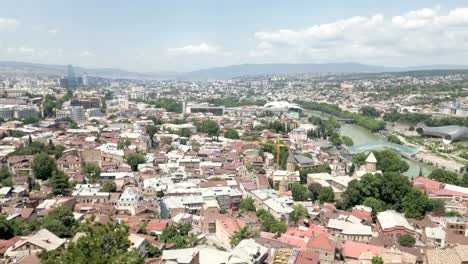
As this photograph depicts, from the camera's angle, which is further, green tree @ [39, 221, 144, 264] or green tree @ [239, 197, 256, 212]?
green tree @ [239, 197, 256, 212]

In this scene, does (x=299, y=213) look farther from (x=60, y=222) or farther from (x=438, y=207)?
(x=60, y=222)

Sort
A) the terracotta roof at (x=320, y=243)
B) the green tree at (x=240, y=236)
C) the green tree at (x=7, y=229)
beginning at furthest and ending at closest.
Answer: the green tree at (x=240, y=236), the green tree at (x=7, y=229), the terracotta roof at (x=320, y=243)

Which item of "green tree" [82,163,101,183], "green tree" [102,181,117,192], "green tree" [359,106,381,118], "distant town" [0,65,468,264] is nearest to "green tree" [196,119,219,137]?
"distant town" [0,65,468,264]

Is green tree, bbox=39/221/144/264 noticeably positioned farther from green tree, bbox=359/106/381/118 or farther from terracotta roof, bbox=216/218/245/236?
green tree, bbox=359/106/381/118

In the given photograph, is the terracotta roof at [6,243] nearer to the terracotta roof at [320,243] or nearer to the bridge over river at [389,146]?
the terracotta roof at [320,243]

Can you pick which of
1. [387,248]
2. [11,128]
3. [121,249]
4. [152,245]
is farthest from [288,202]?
[11,128]

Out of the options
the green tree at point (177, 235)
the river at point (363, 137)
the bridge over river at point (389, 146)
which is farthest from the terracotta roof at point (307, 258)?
the bridge over river at point (389, 146)
